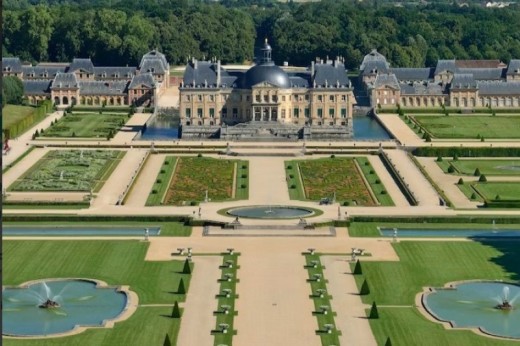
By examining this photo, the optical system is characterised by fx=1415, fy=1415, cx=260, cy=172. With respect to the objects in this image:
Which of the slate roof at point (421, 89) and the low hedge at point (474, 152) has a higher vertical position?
the slate roof at point (421, 89)

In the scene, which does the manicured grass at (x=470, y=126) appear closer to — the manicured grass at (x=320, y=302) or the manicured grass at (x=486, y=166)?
the manicured grass at (x=486, y=166)

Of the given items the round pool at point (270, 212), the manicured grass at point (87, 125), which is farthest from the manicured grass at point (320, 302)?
the manicured grass at point (87, 125)

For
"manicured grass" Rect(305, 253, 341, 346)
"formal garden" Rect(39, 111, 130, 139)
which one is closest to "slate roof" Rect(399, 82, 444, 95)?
"formal garden" Rect(39, 111, 130, 139)

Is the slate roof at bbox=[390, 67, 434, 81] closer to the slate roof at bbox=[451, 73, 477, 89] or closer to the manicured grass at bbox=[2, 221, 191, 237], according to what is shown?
the slate roof at bbox=[451, 73, 477, 89]

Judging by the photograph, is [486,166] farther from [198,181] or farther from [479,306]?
[479,306]

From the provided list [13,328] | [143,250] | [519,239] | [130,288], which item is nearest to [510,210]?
[519,239]

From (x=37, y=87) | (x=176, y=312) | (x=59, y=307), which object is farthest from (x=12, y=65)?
(x=176, y=312)

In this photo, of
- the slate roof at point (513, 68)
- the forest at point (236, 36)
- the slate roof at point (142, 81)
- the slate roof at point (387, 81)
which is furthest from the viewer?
the forest at point (236, 36)

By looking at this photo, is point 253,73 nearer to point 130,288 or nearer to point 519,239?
point 519,239
